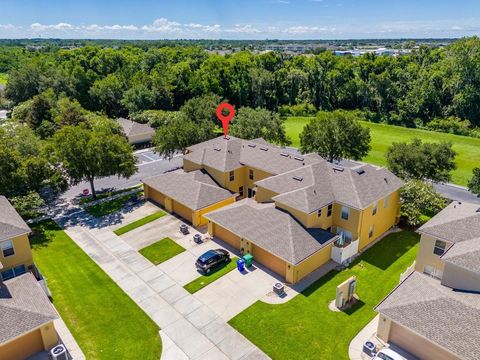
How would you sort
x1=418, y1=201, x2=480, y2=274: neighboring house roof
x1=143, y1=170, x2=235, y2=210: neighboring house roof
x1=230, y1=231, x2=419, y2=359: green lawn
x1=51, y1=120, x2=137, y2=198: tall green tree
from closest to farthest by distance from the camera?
1. x1=230, y1=231, x2=419, y2=359: green lawn
2. x1=418, y1=201, x2=480, y2=274: neighboring house roof
3. x1=143, y1=170, x2=235, y2=210: neighboring house roof
4. x1=51, y1=120, x2=137, y2=198: tall green tree

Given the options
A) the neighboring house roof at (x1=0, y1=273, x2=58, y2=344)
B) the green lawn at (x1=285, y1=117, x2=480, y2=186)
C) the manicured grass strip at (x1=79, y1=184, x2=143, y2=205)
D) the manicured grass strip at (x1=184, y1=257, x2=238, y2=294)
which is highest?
the neighboring house roof at (x1=0, y1=273, x2=58, y2=344)

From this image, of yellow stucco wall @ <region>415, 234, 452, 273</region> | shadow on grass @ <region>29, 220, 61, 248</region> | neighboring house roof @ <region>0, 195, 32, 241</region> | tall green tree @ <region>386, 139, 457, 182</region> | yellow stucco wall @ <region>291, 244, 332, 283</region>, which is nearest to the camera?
neighboring house roof @ <region>0, 195, 32, 241</region>

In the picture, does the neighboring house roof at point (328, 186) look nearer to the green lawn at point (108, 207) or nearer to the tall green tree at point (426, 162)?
the tall green tree at point (426, 162)

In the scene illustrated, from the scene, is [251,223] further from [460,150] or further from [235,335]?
[460,150]

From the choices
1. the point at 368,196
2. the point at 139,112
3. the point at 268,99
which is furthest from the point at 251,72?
the point at 368,196

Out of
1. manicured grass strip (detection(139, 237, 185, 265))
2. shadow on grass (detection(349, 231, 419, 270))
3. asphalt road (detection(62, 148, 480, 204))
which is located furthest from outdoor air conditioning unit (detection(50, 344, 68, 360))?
asphalt road (detection(62, 148, 480, 204))

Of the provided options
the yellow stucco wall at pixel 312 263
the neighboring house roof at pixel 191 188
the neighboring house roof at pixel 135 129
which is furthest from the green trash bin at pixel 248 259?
the neighboring house roof at pixel 135 129

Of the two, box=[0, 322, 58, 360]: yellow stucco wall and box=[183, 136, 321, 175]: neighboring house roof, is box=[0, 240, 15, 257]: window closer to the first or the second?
box=[0, 322, 58, 360]: yellow stucco wall
